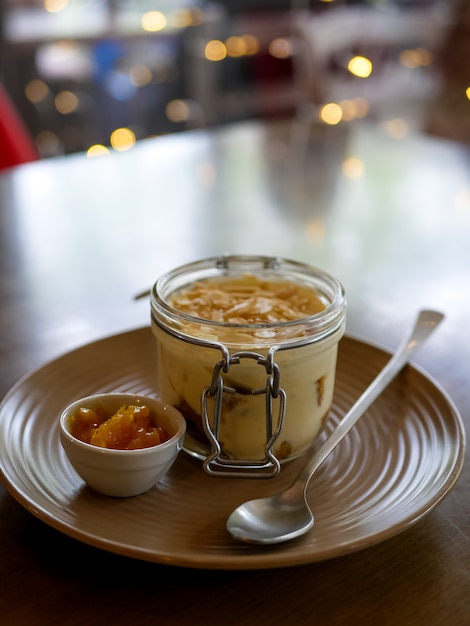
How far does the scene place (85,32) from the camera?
3.55m

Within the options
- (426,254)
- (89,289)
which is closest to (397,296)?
(426,254)

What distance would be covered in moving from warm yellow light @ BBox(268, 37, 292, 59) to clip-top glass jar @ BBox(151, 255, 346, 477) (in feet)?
12.7

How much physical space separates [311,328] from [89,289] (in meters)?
0.51

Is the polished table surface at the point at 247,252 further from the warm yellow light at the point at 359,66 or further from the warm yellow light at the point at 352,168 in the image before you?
the warm yellow light at the point at 359,66

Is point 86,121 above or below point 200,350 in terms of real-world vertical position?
below

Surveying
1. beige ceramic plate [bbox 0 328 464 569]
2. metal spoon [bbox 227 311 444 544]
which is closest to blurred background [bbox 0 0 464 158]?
beige ceramic plate [bbox 0 328 464 569]

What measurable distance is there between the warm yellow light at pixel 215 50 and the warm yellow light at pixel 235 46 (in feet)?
0.11

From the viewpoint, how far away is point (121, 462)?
1.93 feet

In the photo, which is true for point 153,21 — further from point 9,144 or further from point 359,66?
point 9,144

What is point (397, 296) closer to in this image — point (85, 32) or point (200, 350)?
point (200, 350)

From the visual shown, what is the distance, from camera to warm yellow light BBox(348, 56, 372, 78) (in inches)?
144

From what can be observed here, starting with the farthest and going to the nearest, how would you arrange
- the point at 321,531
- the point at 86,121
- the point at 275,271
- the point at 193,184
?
the point at 86,121 < the point at 193,184 < the point at 275,271 < the point at 321,531

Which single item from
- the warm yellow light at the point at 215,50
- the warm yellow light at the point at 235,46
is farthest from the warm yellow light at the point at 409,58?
the warm yellow light at the point at 215,50

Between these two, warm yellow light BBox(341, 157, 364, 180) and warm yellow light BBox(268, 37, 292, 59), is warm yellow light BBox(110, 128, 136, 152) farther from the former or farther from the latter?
warm yellow light BBox(341, 157, 364, 180)
